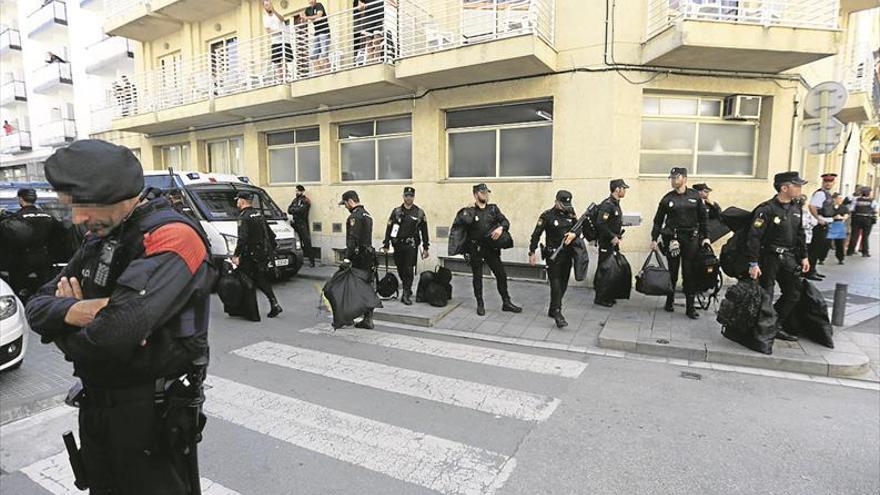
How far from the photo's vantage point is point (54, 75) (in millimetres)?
22797

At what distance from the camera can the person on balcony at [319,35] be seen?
450 inches

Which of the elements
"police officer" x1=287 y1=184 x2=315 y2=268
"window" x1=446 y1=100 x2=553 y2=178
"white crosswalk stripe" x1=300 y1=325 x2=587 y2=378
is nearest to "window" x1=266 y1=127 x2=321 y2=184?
"police officer" x1=287 y1=184 x2=315 y2=268

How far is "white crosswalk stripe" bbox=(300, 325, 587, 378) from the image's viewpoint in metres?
5.25

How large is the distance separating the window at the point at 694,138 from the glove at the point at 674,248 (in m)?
2.49

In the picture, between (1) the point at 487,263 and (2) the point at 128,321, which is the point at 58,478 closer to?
(2) the point at 128,321

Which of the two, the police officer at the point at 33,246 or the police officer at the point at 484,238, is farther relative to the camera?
the police officer at the point at 33,246

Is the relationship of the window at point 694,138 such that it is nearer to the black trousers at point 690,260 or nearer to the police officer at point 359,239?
the black trousers at point 690,260

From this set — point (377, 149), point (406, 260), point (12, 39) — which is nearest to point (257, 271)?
point (406, 260)

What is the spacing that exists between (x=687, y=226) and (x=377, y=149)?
7.31 metres

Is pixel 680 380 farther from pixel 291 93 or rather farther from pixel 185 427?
pixel 291 93

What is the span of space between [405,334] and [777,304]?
15.0 ft

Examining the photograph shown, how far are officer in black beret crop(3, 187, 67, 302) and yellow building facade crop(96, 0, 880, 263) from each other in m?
5.60

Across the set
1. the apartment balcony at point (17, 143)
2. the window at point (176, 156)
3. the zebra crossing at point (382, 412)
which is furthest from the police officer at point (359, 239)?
the apartment balcony at point (17, 143)

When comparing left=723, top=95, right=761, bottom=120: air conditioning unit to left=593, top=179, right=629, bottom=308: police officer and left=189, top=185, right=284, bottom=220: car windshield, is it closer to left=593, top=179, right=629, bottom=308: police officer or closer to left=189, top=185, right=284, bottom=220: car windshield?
left=593, top=179, right=629, bottom=308: police officer
